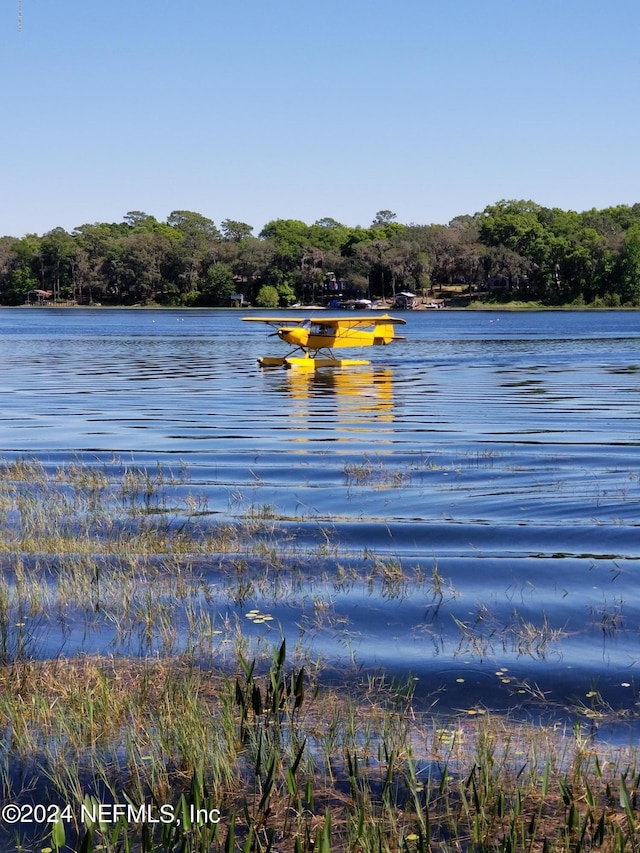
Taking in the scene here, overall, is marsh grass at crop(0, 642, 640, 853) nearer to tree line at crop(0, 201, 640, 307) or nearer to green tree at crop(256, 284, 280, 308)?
tree line at crop(0, 201, 640, 307)

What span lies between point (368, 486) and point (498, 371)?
23.1 m

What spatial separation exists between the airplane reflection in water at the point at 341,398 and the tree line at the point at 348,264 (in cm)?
10446

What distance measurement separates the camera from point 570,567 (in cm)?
751

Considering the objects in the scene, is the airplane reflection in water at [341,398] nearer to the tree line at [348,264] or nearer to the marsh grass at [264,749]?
the marsh grass at [264,749]

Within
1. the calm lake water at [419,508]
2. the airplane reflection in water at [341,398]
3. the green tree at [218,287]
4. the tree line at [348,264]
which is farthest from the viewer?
the green tree at [218,287]

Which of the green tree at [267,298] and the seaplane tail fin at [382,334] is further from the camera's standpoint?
the green tree at [267,298]

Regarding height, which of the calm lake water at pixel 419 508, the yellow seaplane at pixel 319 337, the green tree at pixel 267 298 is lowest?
the calm lake water at pixel 419 508

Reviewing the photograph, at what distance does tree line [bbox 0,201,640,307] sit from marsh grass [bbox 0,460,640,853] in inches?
5142

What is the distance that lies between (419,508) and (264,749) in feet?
19.7

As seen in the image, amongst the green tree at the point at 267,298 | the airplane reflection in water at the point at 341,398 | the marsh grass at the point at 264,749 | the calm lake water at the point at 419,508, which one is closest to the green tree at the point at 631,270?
the green tree at the point at 267,298

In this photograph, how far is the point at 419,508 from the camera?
9891mm

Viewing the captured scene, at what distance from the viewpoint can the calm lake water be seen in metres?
5.56

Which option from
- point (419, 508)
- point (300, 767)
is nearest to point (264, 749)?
point (300, 767)

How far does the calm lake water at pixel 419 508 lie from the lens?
5559mm
